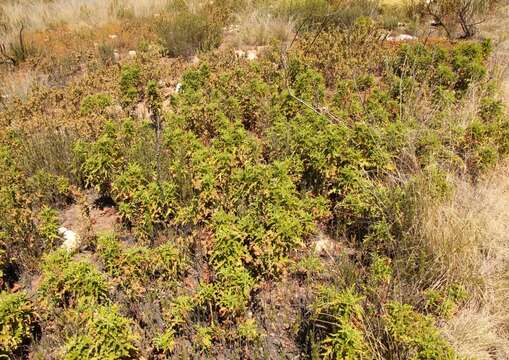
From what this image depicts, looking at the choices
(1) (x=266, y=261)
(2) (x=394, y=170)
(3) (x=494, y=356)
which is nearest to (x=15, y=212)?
(1) (x=266, y=261)

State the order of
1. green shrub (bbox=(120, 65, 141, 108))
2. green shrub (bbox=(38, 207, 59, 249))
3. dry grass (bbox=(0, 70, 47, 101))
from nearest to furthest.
→ green shrub (bbox=(38, 207, 59, 249)) < green shrub (bbox=(120, 65, 141, 108)) < dry grass (bbox=(0, 70, 47, 101))

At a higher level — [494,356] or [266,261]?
[266,261]

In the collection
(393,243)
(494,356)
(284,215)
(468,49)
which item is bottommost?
(494,356)

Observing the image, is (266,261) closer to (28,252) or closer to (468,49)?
(28,252)

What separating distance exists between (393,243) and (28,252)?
3.32 m

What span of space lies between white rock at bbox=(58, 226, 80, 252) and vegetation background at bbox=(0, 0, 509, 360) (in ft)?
0.07

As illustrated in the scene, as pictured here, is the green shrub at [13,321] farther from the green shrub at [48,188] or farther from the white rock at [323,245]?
the white rock at [323,245]

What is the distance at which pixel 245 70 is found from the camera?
22.6 feet

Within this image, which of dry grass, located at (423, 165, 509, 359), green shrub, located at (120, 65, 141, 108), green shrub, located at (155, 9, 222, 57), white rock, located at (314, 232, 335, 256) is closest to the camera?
dry grass, located at (423, 165, 509, 359)

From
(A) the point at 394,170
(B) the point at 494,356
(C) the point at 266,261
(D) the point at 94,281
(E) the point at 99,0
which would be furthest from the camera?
(E) the point at 99,0

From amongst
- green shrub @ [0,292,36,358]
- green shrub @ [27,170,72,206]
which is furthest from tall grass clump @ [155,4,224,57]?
green shrub @ [0,292,36,358]

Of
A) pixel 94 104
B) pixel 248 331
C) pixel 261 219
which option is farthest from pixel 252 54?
pixel 248 331

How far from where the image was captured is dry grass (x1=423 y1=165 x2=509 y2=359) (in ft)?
9.25

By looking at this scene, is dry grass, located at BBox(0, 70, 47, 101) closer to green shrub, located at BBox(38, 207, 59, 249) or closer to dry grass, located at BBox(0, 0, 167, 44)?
dry grass, located at BBox(0, 0, 167, 44)
